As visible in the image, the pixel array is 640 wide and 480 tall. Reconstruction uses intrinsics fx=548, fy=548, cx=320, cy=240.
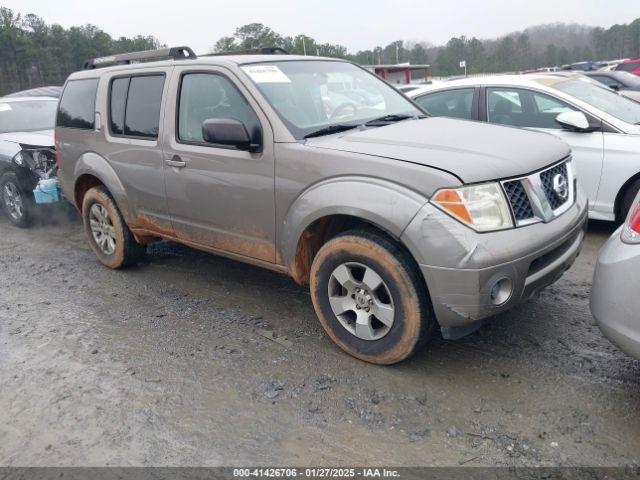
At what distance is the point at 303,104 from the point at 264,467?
93.0 inches

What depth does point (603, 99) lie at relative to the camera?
223 inches

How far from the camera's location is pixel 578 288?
14.0 ft

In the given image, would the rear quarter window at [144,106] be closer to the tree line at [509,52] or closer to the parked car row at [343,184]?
the parked car row at [343,184]

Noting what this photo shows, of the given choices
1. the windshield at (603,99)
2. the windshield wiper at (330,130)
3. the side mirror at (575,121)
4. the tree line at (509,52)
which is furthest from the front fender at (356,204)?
the tree line at (509,52)

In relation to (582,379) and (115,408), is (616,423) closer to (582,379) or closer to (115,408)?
(582,379)

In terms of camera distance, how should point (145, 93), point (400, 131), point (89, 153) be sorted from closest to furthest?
point (400, 131) < point (145, 93) < point (89, 153)

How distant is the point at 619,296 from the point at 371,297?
1.28m

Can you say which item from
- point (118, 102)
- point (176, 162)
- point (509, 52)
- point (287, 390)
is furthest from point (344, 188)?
point (509, 52)

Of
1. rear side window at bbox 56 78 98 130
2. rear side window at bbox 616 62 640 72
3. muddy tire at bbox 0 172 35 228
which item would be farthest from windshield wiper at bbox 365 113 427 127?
rear side window at bbox 616 62 640 72

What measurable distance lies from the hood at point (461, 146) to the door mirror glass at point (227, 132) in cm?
42

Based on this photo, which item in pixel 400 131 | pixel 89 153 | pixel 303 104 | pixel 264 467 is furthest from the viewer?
pixel 89 153

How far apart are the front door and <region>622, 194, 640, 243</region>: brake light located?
6.64 feet

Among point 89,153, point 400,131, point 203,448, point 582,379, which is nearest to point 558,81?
point 400,131

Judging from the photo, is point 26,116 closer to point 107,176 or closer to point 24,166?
point 24,166
